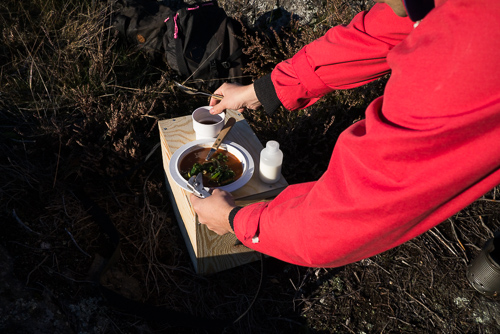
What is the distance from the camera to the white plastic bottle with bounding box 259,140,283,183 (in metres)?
1.89

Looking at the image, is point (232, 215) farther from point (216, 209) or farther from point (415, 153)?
point (415, 153)

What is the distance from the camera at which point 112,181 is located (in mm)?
2803

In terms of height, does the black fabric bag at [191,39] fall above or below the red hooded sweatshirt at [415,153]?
below

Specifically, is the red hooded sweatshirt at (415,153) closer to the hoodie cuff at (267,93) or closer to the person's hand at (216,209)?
the person's hand at (216,209)

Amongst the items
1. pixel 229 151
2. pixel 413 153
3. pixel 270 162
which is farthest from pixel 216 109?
pixel 413 153

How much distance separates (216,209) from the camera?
171 centimetres

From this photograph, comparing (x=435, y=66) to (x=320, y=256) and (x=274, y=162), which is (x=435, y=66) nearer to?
(x=320, y=256)

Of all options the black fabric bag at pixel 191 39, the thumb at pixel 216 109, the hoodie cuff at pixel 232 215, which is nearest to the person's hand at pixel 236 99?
the thumb at pixel 216 109

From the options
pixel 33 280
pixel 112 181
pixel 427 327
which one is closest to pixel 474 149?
pixel 427 327

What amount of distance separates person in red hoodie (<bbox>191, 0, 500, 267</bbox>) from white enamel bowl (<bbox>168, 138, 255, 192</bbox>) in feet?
1.62

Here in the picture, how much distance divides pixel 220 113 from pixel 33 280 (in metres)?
1.59

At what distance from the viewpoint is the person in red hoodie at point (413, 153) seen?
0.86 metres

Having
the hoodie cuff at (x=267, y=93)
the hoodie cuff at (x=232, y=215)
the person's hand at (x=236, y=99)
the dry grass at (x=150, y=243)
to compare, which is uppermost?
the hoodie cuff at (x=267, y=93)

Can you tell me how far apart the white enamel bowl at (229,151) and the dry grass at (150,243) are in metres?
0.74
